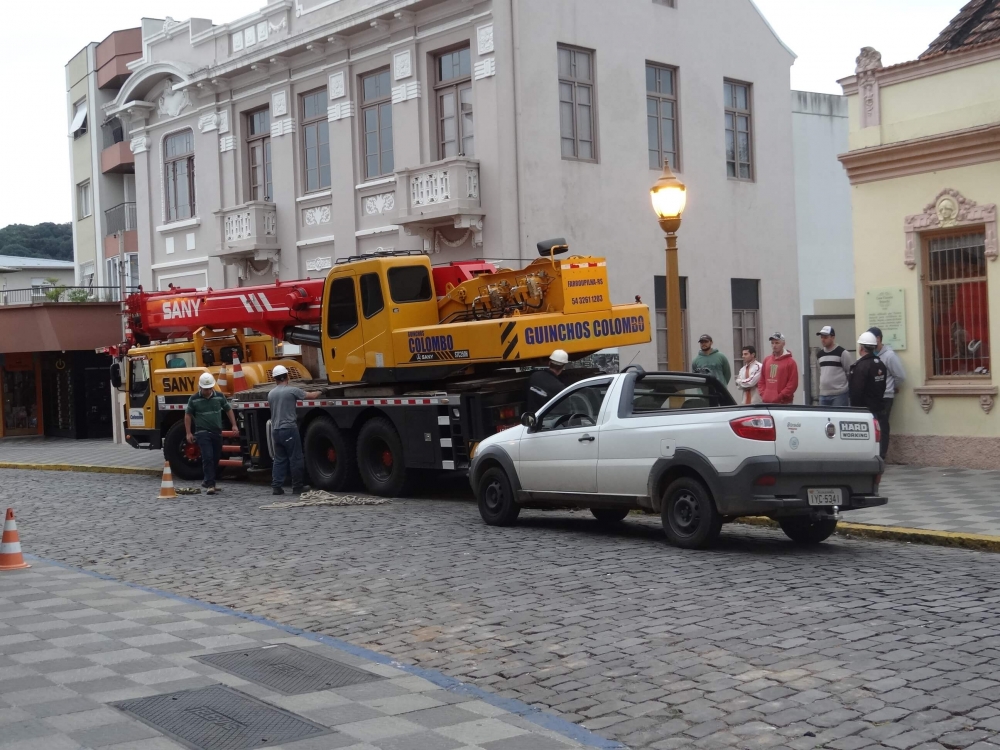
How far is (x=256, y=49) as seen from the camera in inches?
1032

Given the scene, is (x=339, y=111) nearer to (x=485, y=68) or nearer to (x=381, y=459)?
(x=485, y=68)

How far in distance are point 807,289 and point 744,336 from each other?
11.8 feet

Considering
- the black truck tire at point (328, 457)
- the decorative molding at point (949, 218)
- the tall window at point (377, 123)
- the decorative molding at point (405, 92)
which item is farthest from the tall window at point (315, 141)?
the decorative molding at point (949, 218)

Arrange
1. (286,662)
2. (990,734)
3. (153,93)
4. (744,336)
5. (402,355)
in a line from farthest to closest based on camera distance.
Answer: (153,93) → (744,336) → (402,355) → (286,662) → (990,734)

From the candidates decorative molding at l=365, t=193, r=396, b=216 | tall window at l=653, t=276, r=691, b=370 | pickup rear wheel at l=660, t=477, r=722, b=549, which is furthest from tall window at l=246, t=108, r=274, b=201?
pickup rear wheel at l=660, t=477, r=722, b=549

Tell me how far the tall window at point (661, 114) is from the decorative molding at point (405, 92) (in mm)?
4581

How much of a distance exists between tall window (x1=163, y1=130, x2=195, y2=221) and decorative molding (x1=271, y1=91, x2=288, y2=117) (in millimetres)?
3896

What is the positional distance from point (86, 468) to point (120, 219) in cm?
1889

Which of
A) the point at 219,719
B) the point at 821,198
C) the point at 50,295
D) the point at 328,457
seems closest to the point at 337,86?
the point at 328,457

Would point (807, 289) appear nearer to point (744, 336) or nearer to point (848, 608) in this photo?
point (744, 336)

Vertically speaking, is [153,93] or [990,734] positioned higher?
[153,93]

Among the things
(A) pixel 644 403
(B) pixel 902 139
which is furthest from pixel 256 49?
(A) pixel 644 403

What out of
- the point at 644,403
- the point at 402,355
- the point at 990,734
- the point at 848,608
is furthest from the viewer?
the point at 402,355

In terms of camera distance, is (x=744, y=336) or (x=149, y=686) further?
(x=744, y=336)
